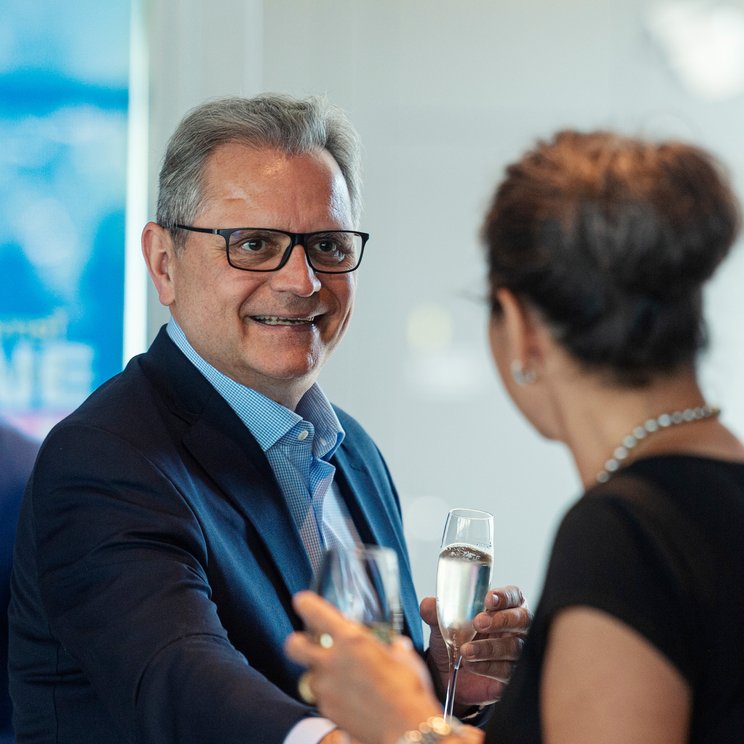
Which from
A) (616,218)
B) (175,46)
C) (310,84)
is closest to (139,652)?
(616,218)

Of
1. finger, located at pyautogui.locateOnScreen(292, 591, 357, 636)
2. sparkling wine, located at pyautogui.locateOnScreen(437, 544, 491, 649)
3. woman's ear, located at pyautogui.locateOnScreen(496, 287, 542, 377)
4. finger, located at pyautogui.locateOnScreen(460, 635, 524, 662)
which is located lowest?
finger, located at pyautogui.locateOnScreen(460, 635, 524, 662)

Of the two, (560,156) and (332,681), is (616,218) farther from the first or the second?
(332,681)

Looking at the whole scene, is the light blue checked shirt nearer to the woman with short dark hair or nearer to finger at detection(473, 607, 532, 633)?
finger at detection(473, 607, 532, 633)

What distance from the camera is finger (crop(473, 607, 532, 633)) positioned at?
1913 mm

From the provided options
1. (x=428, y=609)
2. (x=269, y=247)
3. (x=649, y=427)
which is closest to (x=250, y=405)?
(x=269, y=247)

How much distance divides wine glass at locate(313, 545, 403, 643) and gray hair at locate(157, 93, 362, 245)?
4.22 ft

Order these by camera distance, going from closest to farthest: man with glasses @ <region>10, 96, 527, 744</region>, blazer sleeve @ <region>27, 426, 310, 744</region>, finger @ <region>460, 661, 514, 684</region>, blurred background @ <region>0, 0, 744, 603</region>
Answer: blazer sleeve @ <region>27, 426, 310, 744</region>, man with glasses @ <region>10, 96, 527, 744</region>, finger @ <region>460, 661, 514, 684</region>, blurred background @ <region>0, 0, 744, 603</region>

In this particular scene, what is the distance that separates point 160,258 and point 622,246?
1.48 metres

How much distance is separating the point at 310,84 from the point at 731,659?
3490mm

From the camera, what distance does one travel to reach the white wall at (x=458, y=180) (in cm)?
440

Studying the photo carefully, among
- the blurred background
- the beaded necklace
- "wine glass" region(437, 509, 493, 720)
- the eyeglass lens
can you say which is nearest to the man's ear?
the eyeglass lens

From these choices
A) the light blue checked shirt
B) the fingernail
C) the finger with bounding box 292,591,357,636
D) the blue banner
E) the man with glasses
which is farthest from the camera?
the blue banner

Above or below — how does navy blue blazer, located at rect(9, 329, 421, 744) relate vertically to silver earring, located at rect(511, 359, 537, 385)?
below

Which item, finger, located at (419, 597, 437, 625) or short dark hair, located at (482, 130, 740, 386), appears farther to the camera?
finger, located at (419, 597, 437, 625)
